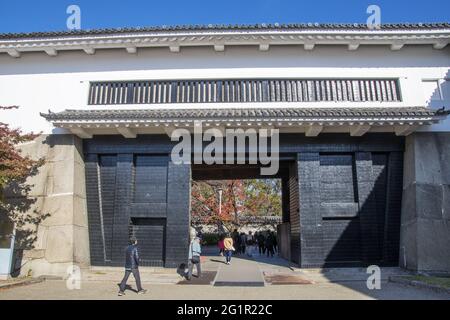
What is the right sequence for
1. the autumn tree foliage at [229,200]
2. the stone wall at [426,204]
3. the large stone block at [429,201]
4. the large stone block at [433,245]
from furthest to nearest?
the autumn tree foliage at [229,200] → the large stone block at [429,201] → the stone wall at [426,204] → the large stone block at [433,245]

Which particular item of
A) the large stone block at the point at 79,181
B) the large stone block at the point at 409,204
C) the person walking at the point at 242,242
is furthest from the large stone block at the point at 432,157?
the person walking at the point at 242,242

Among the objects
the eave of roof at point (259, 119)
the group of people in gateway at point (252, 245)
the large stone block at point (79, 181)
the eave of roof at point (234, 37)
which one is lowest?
the group of people in gateway at point (252, 245)

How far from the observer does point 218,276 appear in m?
12.0

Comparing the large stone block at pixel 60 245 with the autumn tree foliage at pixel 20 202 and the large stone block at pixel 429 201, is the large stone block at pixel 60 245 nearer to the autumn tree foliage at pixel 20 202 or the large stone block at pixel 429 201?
the autumn tree foliage at pixel 20 202

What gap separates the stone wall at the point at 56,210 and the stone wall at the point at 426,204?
1139cm

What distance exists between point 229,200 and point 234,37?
2104 cm

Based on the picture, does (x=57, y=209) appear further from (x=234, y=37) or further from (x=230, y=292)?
(x=234, y=37)

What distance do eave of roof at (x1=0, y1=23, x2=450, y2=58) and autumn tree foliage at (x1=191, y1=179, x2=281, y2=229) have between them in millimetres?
19621

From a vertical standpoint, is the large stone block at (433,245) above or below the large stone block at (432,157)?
below

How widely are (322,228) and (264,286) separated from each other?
3446 millimetres

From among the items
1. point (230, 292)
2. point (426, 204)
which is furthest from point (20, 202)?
point (426, 204)

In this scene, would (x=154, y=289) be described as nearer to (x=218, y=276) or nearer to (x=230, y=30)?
(x=218, y=276)

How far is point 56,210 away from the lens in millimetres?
12141

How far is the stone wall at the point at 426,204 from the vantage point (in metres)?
11.3
